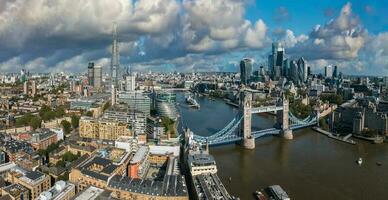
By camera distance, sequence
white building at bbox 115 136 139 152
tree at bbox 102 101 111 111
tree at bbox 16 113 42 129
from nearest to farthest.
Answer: white building at bbox 115 136 139 152
tree at bbox 16 113 42 129
tree at bbox 102 101 111 111

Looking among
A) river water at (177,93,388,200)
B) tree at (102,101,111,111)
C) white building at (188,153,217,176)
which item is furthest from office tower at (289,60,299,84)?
white building at (188,153,217,176)

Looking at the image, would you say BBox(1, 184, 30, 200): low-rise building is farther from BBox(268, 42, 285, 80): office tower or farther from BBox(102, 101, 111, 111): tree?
BBox(268, 42, 285, 80): office tower

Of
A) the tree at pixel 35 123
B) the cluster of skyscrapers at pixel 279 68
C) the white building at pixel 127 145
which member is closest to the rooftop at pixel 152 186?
the white building at pixel 127 145

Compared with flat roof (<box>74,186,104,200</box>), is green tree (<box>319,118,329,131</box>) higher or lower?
higher

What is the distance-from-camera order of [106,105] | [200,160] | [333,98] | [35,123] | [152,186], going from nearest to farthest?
[152,186], [200,160], [35,123], [106,105], [333,98]

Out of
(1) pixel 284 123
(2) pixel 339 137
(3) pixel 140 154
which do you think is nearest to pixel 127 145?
(3) pixel 140 154

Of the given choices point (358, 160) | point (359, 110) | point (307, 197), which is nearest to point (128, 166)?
point (307, 197)

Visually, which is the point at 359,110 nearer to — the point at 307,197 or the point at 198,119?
the point at 198,119

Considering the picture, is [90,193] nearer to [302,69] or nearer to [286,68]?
[302,69]
